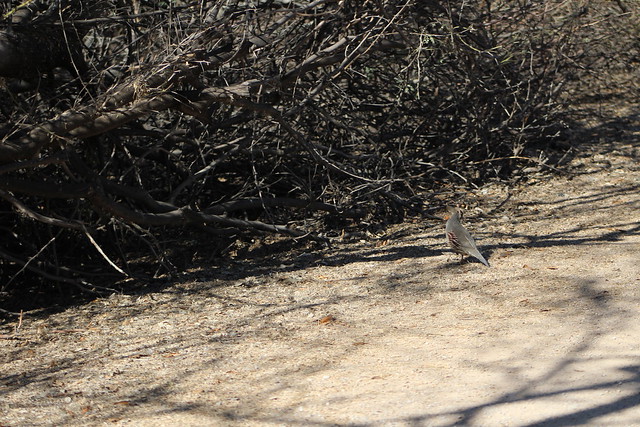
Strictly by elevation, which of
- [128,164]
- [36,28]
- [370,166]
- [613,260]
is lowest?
[613,260]

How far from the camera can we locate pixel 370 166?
8.98 m

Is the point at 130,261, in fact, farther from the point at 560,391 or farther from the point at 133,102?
the point at 560,391

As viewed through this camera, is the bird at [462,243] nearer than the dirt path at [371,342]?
No

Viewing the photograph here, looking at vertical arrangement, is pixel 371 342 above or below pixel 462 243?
below

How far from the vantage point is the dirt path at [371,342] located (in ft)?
14.4

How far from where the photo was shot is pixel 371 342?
5.37 meters

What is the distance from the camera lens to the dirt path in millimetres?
4379

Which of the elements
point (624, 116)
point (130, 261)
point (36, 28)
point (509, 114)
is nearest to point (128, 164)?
point (130, 261)

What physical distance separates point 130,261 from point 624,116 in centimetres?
736

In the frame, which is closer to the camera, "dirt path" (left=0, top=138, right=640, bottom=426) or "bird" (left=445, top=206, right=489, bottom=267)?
"dirt path" (left=0, top=138, right=640, bottom=426)

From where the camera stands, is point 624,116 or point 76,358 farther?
point 624,116

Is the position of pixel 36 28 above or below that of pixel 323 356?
above

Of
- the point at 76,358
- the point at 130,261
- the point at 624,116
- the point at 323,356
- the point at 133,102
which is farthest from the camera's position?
the point at 624,116

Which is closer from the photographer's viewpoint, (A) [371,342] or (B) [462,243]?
(A) [371,342]
